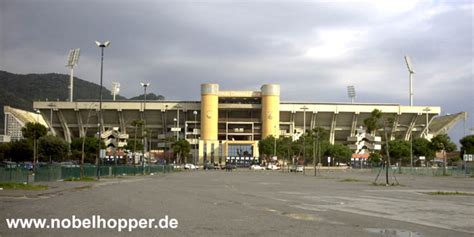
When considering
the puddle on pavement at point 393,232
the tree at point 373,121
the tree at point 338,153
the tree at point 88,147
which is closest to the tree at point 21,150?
the tree at point 88,147

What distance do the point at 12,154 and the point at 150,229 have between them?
111 metres

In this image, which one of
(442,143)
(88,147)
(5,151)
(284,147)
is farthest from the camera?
(284,147)

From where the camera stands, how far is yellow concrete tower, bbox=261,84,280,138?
166 metres

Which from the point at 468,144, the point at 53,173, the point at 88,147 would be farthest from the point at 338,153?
the point at 53,173

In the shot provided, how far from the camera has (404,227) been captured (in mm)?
15148

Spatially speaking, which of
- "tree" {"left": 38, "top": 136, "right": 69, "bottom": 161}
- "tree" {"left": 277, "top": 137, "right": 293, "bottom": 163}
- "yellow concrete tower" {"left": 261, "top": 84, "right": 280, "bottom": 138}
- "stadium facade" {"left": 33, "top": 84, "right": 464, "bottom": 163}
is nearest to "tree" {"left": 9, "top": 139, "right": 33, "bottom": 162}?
"tree" {"left": 38, "top": 136, "right": 69, "bottom": 161}

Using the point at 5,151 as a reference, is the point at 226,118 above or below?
above

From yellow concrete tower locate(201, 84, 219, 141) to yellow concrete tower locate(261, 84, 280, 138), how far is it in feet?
48.0

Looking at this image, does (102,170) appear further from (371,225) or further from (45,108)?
(45,108)

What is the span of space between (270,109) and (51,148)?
230 ft

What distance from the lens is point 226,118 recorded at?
177 m

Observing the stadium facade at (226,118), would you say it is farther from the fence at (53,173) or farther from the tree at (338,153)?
the fence at (53,173)

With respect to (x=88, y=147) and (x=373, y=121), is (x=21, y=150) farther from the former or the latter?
(x=373, y=121)

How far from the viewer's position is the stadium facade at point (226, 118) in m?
166
